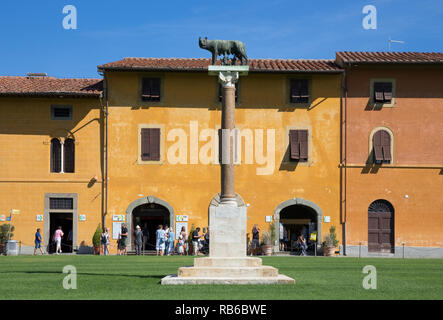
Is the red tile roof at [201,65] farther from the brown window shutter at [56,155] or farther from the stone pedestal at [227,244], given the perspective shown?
the stone pedestal at [227,244]

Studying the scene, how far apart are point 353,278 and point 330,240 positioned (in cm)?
1447

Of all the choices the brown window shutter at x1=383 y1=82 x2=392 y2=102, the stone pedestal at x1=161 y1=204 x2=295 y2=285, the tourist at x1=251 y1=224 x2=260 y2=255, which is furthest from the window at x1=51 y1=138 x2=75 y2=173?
the stone pedestal at x1=161 y1=204 x2=295 y2=285

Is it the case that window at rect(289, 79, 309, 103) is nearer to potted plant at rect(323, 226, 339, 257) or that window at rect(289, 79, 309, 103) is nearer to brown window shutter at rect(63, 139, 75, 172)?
potted plant at rect(323, 226, 339, 257)

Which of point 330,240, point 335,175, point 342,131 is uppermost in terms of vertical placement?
point 342,131

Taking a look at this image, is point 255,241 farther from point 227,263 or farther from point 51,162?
point 227,263

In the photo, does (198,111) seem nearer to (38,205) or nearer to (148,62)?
(148,62)

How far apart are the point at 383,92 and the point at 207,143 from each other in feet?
28.0

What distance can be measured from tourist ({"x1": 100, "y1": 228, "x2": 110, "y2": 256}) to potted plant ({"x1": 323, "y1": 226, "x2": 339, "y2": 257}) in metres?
9.75

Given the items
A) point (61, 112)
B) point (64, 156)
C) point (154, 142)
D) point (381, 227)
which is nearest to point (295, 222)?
point (381, 227)

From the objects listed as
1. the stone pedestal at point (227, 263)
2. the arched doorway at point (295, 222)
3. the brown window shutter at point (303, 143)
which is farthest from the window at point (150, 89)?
the stone pedestal at point (227, 263)

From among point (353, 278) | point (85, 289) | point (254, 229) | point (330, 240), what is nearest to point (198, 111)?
point (254, 229)

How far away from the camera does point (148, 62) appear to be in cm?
3228

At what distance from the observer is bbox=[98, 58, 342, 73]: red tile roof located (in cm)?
3091

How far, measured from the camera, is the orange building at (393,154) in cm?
3108
